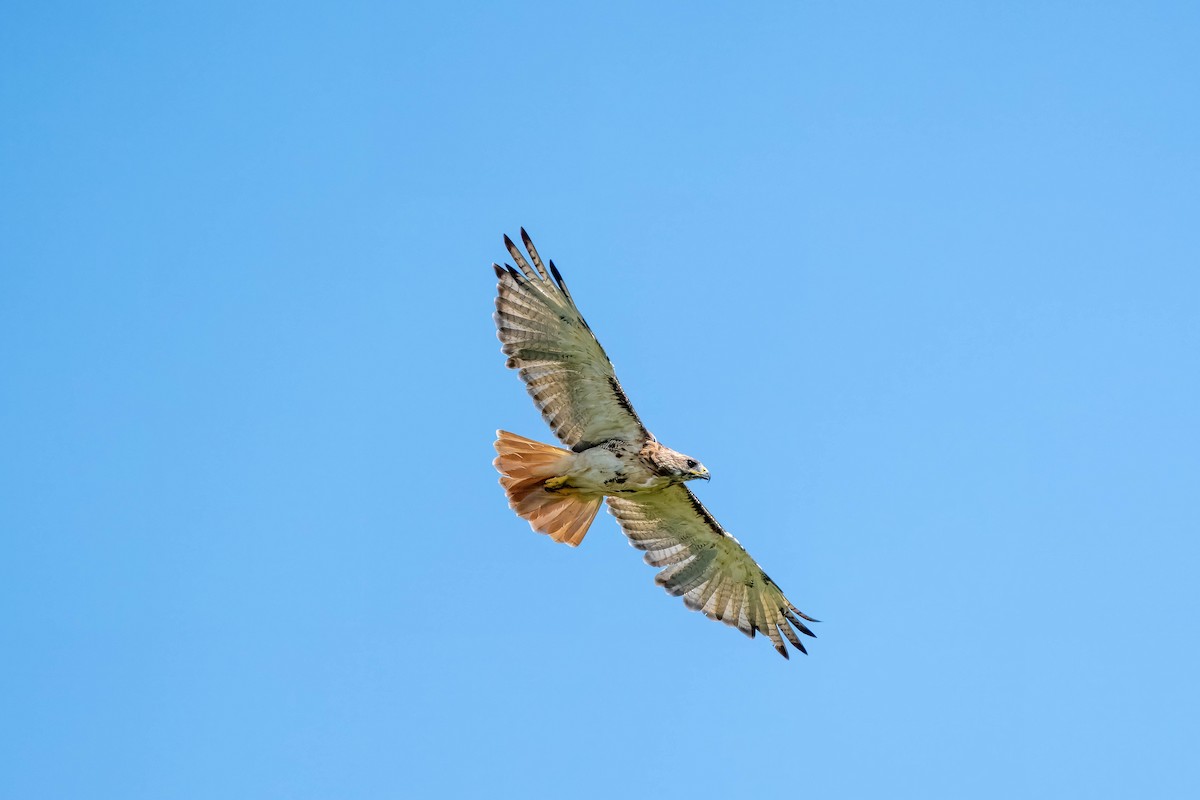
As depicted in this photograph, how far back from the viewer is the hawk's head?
1224cm

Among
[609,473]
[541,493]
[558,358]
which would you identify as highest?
[558,358]

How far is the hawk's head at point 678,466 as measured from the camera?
12242mm

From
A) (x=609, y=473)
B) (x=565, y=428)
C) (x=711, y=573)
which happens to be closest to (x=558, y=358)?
(x=565, y=428)

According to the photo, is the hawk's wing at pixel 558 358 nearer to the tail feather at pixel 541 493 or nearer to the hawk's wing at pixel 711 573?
the tail feather at pixel 541 493

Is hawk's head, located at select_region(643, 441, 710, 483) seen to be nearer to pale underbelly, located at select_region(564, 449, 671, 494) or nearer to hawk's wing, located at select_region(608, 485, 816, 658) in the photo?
pale underbelly, located at select_region(564, 449, 671, 494)

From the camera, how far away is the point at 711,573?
13961mm

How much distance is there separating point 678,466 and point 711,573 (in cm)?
209

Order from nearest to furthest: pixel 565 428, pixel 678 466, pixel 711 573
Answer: pixel 678 466 < pixel 565 428 < pixel 711 573

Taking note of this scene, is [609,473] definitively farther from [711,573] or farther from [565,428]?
[711,573]

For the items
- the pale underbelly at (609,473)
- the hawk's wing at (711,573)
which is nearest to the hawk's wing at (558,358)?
the pale underbelly at (609,473)

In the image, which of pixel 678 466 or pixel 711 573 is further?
pixel 711 573

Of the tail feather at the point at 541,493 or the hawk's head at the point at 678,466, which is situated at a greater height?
the hawk's head at the point at 678,466

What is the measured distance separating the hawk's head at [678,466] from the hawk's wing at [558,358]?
12.8 inches

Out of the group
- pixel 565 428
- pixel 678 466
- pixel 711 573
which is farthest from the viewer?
pixel 711 573
